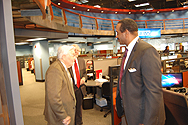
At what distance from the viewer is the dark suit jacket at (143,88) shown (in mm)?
1157

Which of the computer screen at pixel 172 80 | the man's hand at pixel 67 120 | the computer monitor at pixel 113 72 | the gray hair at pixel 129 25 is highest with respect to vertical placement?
the gray hair at pixel 129 25

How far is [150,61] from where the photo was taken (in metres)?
1.17

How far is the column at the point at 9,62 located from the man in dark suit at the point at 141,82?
1.14 m

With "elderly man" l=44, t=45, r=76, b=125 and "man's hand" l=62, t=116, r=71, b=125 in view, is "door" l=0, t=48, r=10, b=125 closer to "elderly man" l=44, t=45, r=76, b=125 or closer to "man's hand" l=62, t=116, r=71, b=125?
"elderly man" l=44, t=45, r=76, b=125

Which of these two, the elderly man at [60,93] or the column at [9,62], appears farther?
the elderly man at [60,93]

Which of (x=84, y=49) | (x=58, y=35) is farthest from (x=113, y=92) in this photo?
(x=84, y=49)

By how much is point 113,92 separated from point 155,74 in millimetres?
1596

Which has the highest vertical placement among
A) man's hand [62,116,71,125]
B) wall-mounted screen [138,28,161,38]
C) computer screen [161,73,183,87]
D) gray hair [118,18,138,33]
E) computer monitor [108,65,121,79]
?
wall-mounted screen [138,28,161,38]

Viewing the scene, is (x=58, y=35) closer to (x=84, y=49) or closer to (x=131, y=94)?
(x=131, y=94)

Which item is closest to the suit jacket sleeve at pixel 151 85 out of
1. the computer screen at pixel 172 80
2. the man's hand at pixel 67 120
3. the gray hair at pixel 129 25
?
the gray hair at pixel 129 25

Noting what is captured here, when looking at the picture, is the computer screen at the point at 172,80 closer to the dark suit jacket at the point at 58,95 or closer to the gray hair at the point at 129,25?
the gray hair at the point at 129,25

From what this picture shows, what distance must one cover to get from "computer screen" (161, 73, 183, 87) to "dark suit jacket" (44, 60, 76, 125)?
6.74ft

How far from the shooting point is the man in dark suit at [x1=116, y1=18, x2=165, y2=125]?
1158mm

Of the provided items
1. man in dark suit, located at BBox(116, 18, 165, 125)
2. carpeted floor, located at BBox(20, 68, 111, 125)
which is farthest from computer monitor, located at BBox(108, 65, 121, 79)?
carpeted floor, located at BBox(20, 68, 111, 125)
